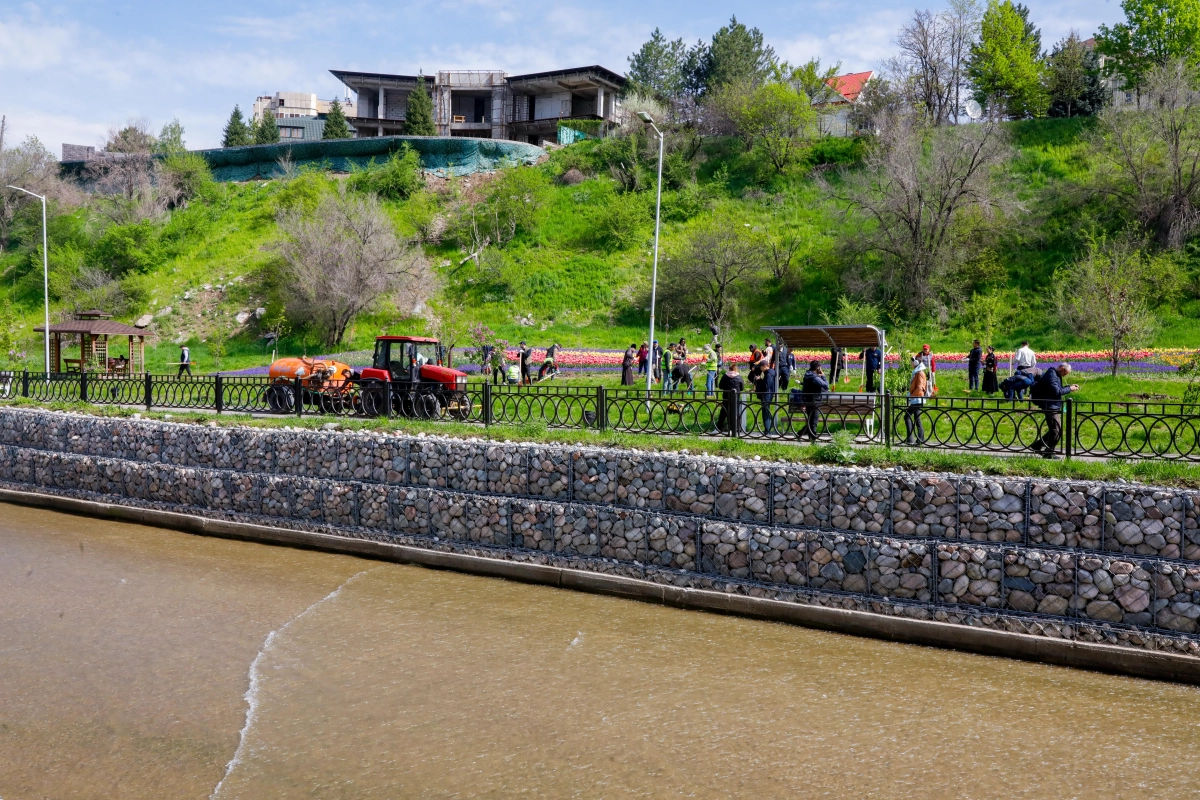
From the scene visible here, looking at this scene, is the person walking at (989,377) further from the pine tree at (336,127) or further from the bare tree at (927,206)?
the pine tree at (336,127)

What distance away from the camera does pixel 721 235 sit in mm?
39281

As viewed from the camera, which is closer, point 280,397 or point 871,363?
point 871,363

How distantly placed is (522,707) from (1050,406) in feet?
28.7

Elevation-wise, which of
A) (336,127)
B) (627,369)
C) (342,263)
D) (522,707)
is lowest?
Result: (522,707)

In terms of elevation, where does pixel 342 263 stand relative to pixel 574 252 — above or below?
below

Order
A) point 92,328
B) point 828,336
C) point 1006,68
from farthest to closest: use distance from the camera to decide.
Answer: point 1006,68 < point 92,328 < point 828,336

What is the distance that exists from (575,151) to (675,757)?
2065 inches

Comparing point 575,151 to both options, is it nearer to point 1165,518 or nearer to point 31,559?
point 31,559

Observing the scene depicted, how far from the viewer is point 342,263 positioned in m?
40.2

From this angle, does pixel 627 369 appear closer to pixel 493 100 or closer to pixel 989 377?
pixel 989 377

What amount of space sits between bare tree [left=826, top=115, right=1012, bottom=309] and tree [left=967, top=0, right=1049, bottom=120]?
1330 centimetres

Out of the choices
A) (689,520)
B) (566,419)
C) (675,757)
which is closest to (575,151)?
(566,419)

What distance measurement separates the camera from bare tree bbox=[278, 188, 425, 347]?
4012 centimetres

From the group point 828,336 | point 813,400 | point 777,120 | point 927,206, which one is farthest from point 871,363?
point 777,120
